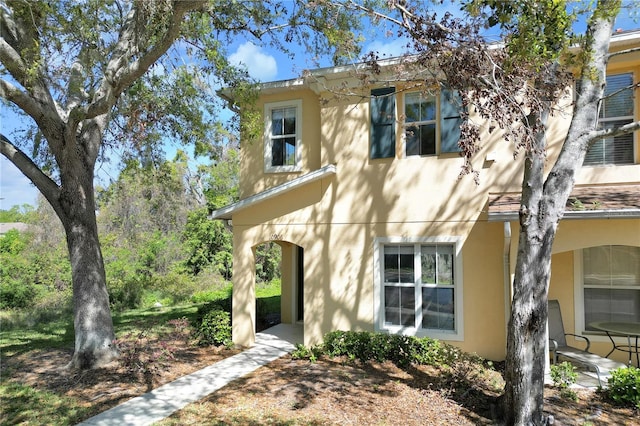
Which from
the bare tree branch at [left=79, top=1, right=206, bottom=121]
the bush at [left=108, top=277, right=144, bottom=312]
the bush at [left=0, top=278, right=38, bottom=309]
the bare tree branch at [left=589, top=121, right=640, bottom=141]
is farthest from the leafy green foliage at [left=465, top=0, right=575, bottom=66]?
the bush at [left=0, top=278, right=38, bottom=309]

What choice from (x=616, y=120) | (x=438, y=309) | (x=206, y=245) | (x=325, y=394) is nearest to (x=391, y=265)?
(x=438, y=309)

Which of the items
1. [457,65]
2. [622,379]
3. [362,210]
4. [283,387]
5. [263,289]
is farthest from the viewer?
[263,289]

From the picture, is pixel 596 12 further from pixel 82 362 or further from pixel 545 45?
pixel 82 362

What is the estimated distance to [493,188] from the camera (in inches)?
326

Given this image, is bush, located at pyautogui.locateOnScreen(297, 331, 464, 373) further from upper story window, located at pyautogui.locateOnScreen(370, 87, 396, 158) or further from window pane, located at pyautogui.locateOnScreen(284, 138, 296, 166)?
window pane, located at pyautogui.locateOnScreen(284, 138, 296, 166)

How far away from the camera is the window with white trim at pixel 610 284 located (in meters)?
8.00

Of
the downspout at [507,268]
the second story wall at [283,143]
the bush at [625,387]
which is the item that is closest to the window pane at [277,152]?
the second story wall at [283,143]

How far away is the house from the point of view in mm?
7793

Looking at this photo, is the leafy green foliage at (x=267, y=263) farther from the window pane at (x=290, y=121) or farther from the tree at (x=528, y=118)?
the tree at (x=528, y=118)

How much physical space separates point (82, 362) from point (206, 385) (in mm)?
2897

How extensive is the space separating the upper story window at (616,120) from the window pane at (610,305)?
9.15ft

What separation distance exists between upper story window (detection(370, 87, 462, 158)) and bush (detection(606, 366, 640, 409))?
5058 mm

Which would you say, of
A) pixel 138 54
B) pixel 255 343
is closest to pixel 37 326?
pixel 255 343

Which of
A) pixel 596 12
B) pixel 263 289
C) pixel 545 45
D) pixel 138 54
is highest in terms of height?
pixel 138 54
